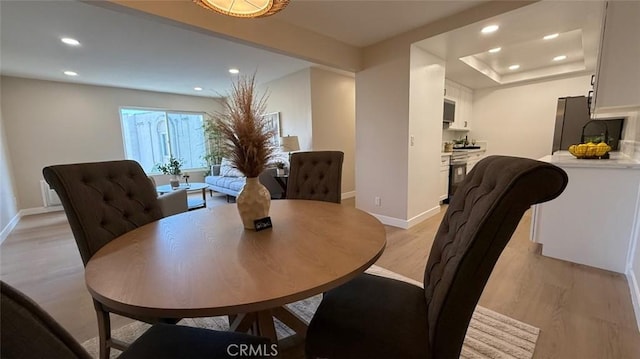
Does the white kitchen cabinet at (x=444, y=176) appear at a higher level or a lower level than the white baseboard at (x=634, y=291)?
higher

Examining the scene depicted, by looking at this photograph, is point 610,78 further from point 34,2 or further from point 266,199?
point 34,2

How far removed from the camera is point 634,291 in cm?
182

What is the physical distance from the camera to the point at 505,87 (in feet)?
18.5

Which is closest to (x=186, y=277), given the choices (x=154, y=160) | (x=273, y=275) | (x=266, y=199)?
(x=273, y=275)

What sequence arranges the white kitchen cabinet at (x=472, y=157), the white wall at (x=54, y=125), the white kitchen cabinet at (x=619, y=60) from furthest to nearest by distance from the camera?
1. the white kitchen cabinet at (x=472, y=157)
2. the white wall at (x=54, y=125)
3. the white kitchen cabinet at (x=619, y=60)

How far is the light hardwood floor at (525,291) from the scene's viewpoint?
1.52 metres

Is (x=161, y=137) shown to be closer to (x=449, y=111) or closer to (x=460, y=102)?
(x=449, y=111)

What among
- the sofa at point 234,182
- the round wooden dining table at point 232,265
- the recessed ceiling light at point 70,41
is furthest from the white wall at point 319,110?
the round wooden dining table at point 232,265

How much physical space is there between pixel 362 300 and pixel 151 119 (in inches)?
266

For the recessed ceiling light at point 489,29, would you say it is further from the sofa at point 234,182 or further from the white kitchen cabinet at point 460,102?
the sofa at point 234,182

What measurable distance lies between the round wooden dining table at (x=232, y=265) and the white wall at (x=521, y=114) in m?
5.80

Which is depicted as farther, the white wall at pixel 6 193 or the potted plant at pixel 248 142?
the white wall at pixel 6 193

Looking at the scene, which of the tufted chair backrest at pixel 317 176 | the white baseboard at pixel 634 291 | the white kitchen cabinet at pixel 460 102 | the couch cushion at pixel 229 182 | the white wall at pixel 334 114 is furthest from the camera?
the white kitchen cabinet at pixel 460 102

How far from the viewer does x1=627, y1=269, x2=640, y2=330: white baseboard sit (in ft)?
5.47
